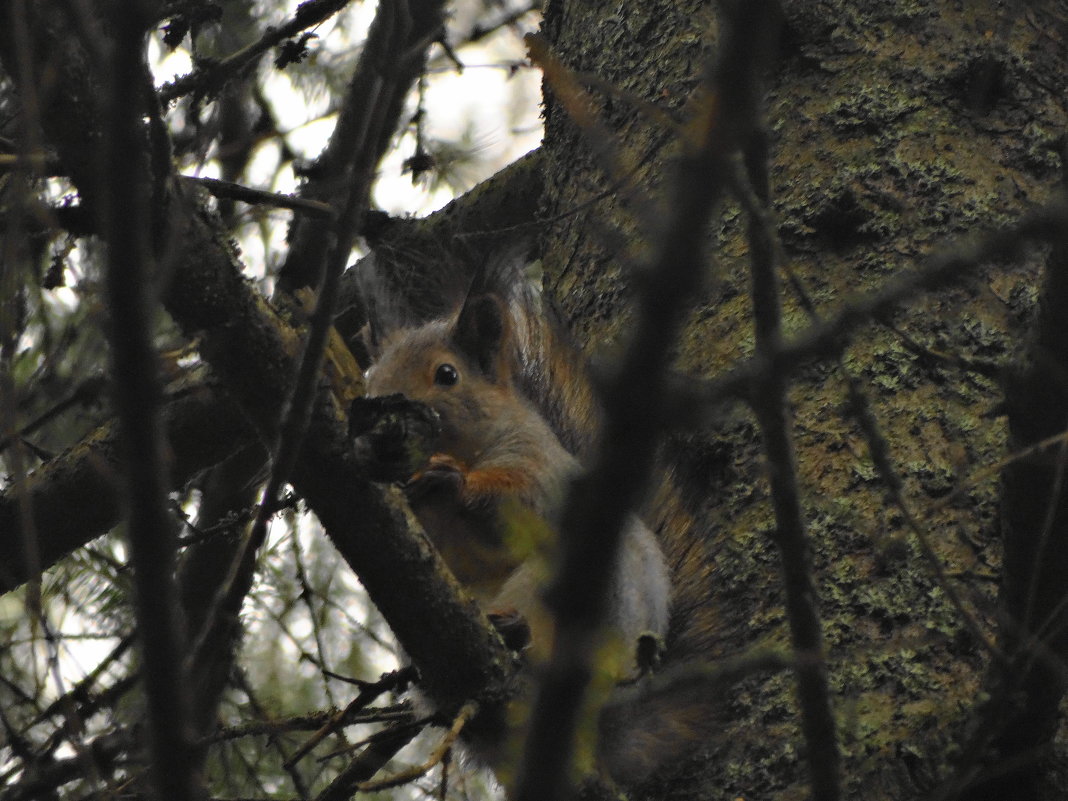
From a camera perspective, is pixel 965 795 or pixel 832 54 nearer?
pixel 965 795

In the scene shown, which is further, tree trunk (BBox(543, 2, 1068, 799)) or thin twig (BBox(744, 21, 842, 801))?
tree trunk (BBox(543, 2, 1068, 799))

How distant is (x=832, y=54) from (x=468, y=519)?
1.14 m

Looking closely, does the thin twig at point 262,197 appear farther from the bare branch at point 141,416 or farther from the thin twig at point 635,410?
the thin twig at point 635,410

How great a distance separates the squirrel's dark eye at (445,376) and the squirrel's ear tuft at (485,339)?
9cm

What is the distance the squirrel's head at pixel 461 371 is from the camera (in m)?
2.82

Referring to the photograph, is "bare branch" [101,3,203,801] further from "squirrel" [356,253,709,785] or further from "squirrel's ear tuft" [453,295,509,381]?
"squirrel's ear tuft" [453,295,509,381]

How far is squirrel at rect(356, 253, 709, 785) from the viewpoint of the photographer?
1833mm

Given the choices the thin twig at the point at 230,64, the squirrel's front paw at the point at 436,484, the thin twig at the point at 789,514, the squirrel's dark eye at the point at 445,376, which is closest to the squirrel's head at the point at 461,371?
the squirrel's dark eye at the point at 445,376

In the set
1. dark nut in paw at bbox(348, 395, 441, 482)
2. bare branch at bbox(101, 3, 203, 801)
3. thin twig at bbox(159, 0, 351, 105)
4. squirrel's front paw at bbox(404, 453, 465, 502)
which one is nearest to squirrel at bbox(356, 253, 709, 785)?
squirrel's front paw at bbox(404, 453, 465, 502)

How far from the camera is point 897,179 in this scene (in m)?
A: 1.92

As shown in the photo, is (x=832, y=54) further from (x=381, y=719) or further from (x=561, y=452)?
(x=381, y=719)

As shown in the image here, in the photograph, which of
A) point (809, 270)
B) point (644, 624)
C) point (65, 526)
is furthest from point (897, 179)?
point (65, 526)

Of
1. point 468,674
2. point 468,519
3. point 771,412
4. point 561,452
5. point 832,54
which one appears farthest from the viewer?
point 561,452

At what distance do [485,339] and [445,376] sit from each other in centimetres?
16
